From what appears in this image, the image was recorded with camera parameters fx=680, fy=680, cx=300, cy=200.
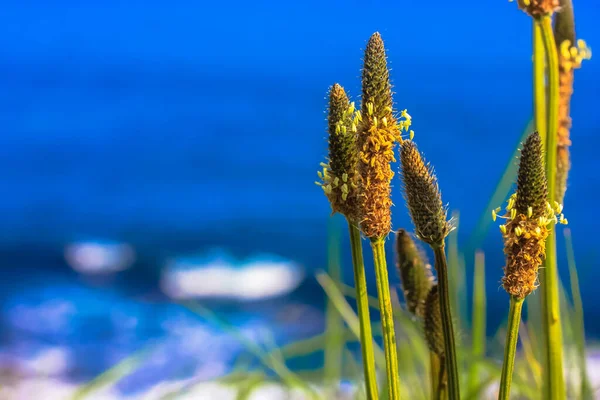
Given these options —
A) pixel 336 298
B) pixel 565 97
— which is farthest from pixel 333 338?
pixel 565 97

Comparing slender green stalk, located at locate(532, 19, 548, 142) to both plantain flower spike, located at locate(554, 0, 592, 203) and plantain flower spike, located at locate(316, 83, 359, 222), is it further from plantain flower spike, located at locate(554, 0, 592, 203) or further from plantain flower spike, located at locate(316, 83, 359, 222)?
plantain flower spike, located at locate(316, 83, 359, 222)

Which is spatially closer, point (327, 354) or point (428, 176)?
point (428, 176)

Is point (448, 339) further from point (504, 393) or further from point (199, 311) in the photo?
point (199, 311)

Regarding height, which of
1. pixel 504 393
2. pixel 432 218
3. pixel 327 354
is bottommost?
pixel 504 393

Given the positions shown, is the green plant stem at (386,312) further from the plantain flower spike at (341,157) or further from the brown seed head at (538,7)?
the brown seed head at (538,7)

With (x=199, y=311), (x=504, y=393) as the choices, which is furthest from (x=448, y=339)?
(x=199, y=311)

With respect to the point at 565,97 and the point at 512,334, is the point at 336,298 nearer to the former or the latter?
the point at 565,97

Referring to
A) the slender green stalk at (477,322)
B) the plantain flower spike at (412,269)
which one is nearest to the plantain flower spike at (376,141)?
the plantain flower spike at (412,269)
